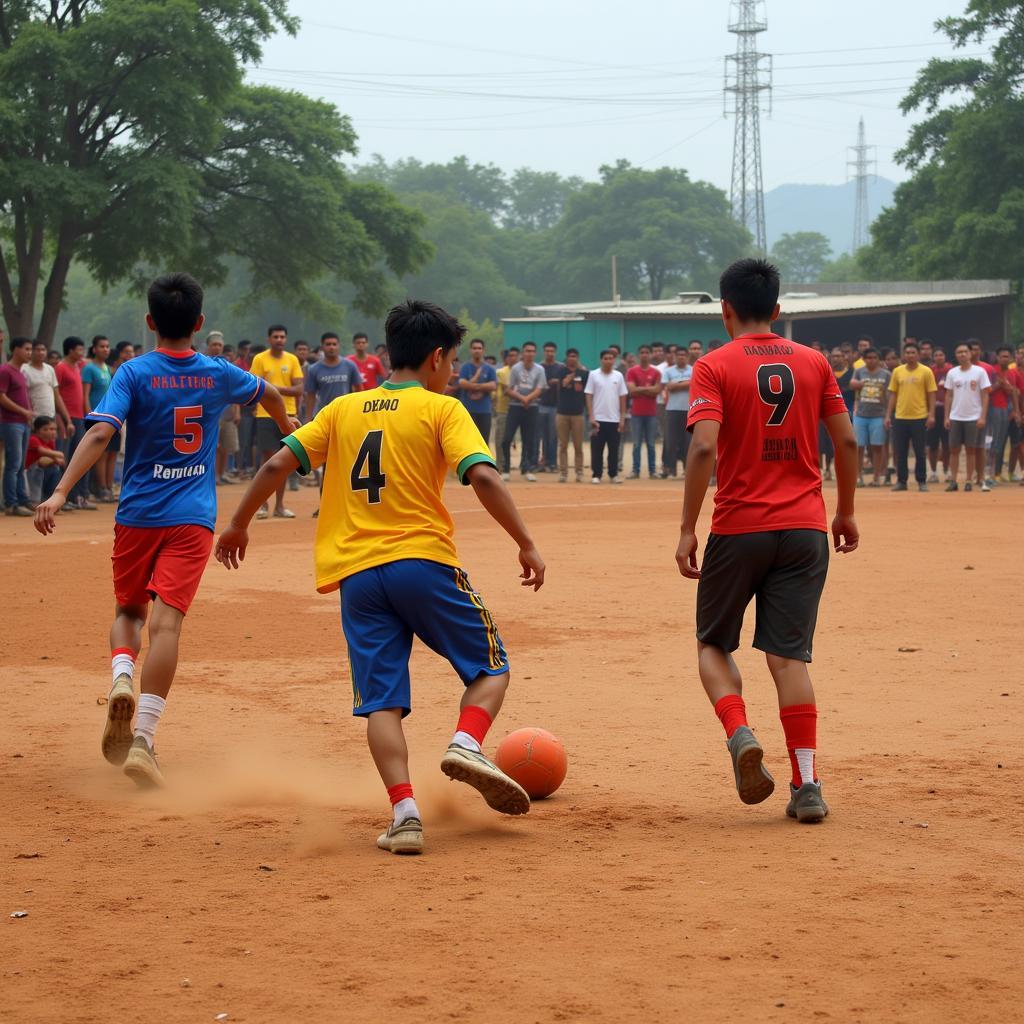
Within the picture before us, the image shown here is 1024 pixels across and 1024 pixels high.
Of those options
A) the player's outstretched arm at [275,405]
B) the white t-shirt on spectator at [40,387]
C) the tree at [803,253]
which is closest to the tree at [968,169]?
the white t-shirt on spectator at [40,387]

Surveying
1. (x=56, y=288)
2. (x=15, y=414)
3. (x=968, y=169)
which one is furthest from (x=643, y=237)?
(x=15, y=414)

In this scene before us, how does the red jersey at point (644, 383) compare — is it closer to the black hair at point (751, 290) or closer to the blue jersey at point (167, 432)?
the blue jersey at point (167, 432)

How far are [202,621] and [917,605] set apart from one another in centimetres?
531

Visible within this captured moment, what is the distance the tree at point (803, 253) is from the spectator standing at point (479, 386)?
13493 centimetres

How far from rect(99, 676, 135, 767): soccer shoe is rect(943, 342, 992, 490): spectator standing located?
17.5m

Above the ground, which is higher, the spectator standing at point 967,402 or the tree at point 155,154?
the tree at point 155,154

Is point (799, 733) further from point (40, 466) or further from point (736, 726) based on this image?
point (40, 466)

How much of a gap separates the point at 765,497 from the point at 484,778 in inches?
61.4

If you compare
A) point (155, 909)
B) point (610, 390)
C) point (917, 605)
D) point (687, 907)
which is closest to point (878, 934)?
point (687, 907)

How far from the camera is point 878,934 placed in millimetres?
4352

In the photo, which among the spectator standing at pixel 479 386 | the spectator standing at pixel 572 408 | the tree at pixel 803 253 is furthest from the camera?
the tree at pixel 803 253

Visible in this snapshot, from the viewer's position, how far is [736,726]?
5.77 m

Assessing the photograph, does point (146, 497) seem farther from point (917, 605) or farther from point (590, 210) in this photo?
point (590, 210)

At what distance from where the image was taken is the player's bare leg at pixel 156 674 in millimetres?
6426
